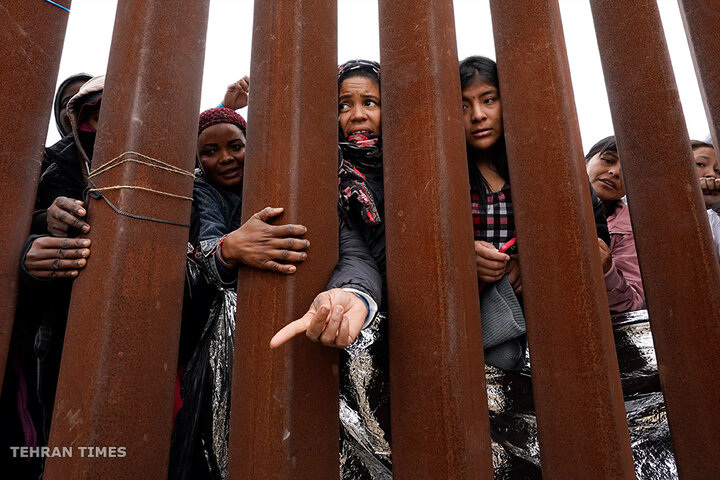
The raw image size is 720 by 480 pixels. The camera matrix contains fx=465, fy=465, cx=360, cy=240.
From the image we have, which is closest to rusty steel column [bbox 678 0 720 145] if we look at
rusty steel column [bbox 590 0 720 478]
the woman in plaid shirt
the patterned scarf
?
rusty steel column [bbox 590 0 720 478]

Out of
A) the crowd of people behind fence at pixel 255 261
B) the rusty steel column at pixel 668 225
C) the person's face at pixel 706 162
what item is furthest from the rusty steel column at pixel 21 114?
the person's face at pixel 706 162

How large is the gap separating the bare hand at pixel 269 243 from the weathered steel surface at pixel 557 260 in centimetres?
67

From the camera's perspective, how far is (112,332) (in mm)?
1249

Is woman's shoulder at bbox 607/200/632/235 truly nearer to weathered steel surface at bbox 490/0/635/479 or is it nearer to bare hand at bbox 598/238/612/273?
bare hand at bbox 598/238/612/273

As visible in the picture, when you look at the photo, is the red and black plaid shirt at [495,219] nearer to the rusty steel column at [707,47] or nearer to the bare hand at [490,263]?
the bare hand at [490,263]

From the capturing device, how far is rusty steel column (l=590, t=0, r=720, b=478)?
1.31 m

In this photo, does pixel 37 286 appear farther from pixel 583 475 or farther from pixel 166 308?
pixel 583 475

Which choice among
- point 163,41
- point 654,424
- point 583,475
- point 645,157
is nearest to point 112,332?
point 163,41

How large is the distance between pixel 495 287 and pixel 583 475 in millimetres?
593

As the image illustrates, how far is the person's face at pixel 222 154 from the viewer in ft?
7.84

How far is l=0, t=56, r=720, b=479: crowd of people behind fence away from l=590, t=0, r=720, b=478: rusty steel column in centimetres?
17

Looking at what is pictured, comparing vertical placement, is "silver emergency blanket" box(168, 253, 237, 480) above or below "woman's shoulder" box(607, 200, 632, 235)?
below

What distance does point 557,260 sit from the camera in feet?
4.27

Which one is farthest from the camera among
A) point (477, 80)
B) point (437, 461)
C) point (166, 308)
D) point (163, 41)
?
point (477, 80)
